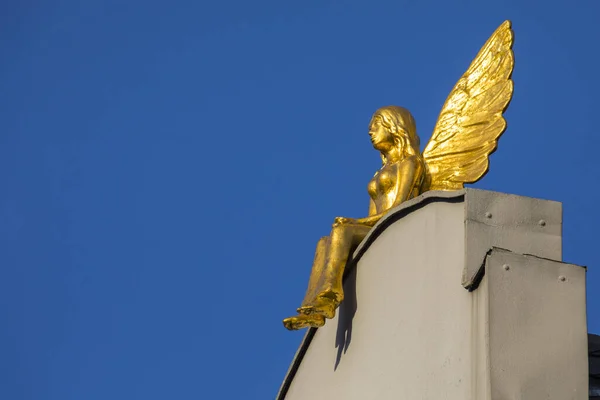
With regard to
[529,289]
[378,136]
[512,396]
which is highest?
[378,136]

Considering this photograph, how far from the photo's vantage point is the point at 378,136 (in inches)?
558

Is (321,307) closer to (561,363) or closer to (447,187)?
(447,187)

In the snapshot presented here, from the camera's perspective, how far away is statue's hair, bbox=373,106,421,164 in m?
14.0

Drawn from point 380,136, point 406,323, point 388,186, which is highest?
point 380,136

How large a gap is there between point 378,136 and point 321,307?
6.05 feet

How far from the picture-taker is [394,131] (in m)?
14.1

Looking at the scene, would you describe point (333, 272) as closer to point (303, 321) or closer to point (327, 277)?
point (327, 277)

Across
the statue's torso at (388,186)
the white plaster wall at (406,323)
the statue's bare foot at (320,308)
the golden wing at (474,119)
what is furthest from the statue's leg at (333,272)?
the golden wing at (474,119)

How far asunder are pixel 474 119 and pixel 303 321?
7.09ft

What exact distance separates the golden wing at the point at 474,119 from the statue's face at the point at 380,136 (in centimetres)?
30

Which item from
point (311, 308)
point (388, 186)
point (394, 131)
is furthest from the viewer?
point (394, 131)

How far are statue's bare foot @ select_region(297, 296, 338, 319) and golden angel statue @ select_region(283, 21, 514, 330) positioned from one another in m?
0.12

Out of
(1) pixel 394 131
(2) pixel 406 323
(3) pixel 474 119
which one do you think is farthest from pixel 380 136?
(2) pixel 406 323

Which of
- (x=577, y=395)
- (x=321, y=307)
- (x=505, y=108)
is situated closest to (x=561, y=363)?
(x=577, y=395)
